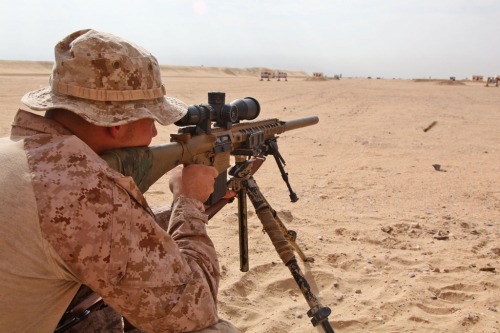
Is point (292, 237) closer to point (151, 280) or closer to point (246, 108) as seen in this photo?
point (246, 108)

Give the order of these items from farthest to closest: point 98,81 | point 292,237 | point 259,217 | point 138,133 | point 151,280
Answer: point 292,237 → point 259,217 → point 138,133 → point 98,81 → point 151,280

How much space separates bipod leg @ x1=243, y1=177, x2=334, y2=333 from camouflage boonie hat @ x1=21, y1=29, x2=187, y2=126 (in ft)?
4.62

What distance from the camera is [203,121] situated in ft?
8.77

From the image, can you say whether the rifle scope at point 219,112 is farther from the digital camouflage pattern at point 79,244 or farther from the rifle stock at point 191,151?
the digital camouflage pattern at point 79,244

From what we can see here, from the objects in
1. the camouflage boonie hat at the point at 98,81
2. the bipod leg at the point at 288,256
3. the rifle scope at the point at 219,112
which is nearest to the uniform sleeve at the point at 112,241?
the camouflage boonie hat at the point at 98,81

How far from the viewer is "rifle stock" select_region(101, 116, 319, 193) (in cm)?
182

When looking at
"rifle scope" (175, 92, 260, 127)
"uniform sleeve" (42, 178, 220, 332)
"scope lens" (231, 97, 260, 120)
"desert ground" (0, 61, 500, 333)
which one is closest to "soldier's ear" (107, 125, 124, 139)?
"uniform sleeve" (42, 178, 220, 332)

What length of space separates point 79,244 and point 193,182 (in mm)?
731

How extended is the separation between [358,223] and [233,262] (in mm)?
1635

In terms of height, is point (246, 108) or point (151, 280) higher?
point (246, 108)

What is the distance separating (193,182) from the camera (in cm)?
209

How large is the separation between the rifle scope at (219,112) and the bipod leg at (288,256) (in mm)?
442

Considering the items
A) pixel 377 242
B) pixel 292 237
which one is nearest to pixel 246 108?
pixel 292 237

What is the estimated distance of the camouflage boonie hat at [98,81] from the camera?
170cm
